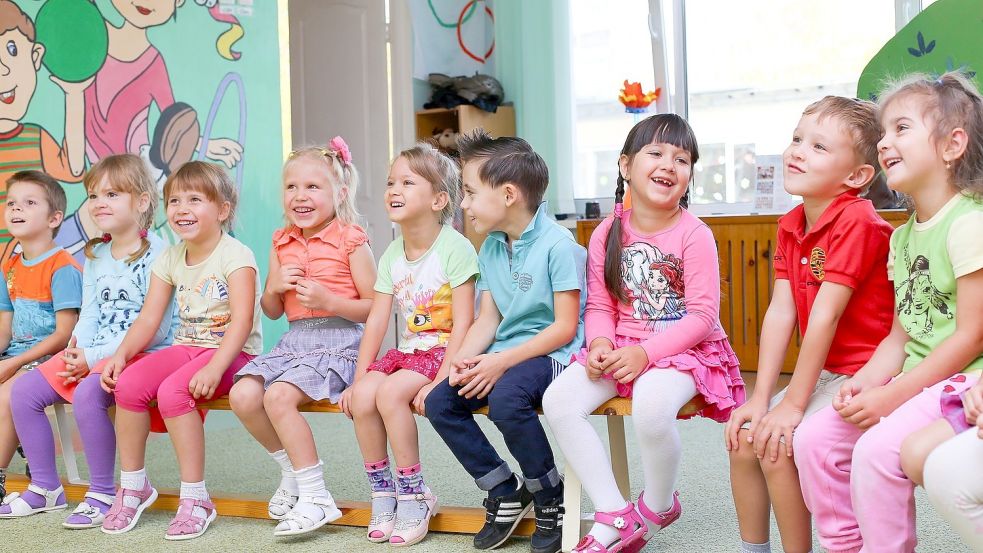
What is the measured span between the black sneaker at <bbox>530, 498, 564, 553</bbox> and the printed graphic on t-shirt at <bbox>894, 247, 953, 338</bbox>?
2.45 ft

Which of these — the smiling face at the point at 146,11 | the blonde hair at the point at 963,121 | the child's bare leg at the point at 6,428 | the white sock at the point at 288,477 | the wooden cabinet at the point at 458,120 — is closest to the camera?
the blonde hair at the point at 963,121

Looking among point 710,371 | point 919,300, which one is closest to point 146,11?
point 710,371

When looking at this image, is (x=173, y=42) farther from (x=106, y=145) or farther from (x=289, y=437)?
(x=289, y=437)

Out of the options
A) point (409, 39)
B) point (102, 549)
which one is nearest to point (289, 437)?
point (102, 549)

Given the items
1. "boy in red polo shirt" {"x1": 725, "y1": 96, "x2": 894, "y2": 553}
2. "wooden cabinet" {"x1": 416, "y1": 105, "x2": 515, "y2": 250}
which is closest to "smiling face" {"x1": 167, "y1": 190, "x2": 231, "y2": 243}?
"boy in red polo shirt" {"x1": 725, "y1": 96, "x2": 894, "y2": 553}

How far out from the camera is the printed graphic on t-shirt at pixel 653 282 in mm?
1871

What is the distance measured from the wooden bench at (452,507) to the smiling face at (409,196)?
1.46ft

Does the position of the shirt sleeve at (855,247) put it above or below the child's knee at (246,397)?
above

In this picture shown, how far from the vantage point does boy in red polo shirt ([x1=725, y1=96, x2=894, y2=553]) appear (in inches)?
59.2

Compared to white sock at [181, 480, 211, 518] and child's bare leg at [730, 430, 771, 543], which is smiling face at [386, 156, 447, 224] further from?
child's bare leg at [730, 430, 771, 543]

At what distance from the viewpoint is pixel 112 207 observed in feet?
8.22

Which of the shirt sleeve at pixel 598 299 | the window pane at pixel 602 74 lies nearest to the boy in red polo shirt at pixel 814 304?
the shirt sleeve at pixel 598 299

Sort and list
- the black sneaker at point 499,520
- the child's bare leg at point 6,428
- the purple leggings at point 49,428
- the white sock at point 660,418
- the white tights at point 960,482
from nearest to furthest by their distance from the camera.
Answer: the white tights at point 960,482 → the white sock at point 660,418 → the black sneaker at point 499,520 → the purple leggings at point 49,428 → the child's bare leg at point 6,428

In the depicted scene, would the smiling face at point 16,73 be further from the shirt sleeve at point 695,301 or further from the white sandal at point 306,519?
the shirt sleeve at point 695,301
